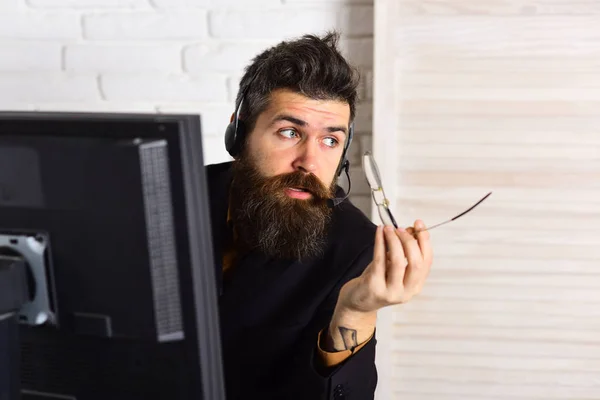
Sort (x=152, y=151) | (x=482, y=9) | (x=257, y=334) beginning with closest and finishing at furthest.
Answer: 1. (x=152, y=151)
2. (x=257, y=334)
3. (x=482, y=9)

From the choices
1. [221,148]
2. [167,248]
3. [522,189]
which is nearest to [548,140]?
[522,189]

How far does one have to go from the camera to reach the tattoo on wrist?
1.04 meters

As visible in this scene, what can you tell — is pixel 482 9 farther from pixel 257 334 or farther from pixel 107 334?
pixel 107 334

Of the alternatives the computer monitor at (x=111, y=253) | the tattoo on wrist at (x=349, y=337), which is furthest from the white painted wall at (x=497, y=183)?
the computer monitor at (x=111, y=253)

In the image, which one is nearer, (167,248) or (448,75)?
(167,248)

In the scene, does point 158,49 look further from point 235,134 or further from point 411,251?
point 411,251

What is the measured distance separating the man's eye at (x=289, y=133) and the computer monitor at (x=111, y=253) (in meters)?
0.71

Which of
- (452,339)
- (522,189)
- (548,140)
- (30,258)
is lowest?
(452,339)

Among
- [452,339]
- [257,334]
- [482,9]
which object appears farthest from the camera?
[452,339]

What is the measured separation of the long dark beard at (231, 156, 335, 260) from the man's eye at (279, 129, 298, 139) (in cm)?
7

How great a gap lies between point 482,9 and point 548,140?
0.31 m

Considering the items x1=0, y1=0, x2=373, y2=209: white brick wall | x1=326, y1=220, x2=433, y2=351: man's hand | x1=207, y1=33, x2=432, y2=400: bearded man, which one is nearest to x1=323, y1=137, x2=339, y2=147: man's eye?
x1=207, y1=33, x2=432, y2=400: bearded man

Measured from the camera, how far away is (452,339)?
5.33 feet

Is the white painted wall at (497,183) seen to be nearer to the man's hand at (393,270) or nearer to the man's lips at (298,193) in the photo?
the man's lips at (298,193)
